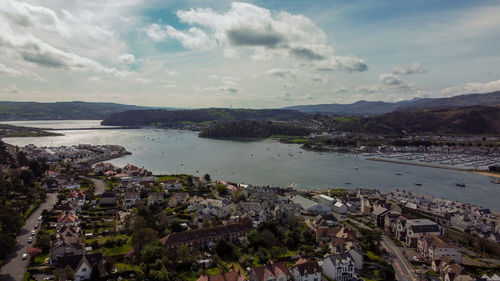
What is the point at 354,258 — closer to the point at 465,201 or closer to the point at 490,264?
the point at 490,264

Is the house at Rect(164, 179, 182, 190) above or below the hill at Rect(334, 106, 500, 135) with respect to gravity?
below

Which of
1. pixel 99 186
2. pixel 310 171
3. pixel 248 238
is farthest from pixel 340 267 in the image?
pixel 310 171

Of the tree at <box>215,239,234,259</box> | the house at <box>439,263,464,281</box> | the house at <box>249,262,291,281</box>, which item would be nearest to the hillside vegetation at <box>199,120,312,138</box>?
the tree at <box>215,239,234,259</box>

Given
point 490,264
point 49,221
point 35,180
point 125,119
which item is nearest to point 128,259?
point 49,221

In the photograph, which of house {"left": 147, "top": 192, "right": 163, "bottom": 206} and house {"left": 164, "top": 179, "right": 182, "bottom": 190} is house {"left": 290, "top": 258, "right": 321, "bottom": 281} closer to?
house {"left": 147, "top": 192, "right": 163, "bottom": 206}

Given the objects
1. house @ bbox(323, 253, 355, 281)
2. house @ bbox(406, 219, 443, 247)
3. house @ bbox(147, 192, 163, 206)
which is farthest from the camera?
house @ bbox(147, 192, 163, 206)
